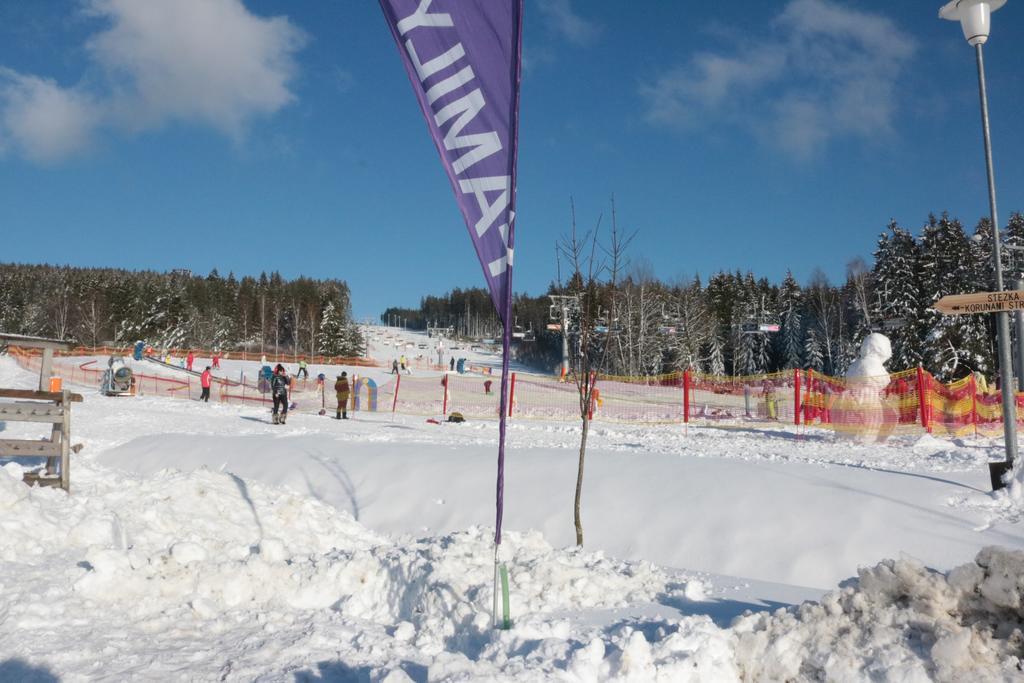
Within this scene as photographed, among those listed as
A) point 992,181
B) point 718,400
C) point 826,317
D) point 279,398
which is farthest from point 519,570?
point 826,317

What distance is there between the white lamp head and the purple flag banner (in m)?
5.63

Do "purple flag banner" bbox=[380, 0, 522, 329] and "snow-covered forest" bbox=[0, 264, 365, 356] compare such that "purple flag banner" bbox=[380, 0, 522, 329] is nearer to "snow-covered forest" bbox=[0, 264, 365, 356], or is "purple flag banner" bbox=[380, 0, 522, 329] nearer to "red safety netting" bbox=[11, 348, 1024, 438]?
"red safety netting" bbox=[11, 348, 1024, 438]

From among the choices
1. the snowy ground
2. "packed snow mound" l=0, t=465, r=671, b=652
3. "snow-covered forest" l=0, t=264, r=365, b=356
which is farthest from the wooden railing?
"snow-covered forest" l=0, t=264, r=365, b=356

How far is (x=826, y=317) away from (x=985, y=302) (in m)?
53.6

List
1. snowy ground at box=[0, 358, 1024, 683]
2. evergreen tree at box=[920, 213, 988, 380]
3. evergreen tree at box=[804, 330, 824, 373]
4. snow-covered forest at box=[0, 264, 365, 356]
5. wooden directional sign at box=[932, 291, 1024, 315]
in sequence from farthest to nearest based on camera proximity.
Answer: snow-covered forest at box=[0, 264, 365, 356]
evergreen tree at box=[804, 330, 824, 373]
evergreen tree at box=[920, 213, 988, 380]
wooden directional sign at box=[932, 291, 1024, 315]
snowy ground at box=[0, 358, 1024, 683]

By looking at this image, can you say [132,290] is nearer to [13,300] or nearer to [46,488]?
[13,300]

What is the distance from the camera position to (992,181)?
7.77 m

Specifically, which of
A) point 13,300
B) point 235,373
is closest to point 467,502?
point 235,373

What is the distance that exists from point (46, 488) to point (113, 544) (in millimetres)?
1934

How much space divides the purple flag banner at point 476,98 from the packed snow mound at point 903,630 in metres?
2.29

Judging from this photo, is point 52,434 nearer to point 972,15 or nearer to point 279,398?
point 279,398

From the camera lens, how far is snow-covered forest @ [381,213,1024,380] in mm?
38719

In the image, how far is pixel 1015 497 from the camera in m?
7.49

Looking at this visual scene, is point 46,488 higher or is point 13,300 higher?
point 13,300
